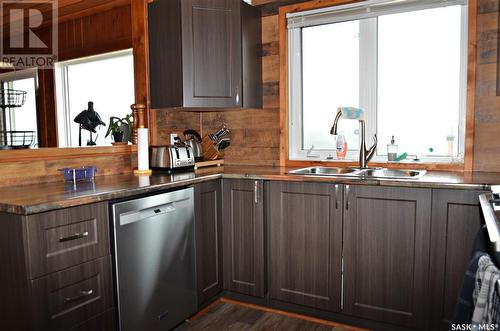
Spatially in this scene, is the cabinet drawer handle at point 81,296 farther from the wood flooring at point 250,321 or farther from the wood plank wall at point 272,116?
the wood plank wall at point 272,116

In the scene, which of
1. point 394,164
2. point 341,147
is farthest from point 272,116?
point 394,164

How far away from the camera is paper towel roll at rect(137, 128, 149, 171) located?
2643 millimetres

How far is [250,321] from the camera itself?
2461 mm

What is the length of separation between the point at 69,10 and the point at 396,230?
2664 millimetres

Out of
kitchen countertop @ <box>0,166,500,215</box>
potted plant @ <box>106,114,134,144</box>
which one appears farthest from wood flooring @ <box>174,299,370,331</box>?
potted plant @ <box>106,114,134,144</box>

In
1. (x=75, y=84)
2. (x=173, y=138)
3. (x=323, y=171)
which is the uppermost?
(x=75, y=84)

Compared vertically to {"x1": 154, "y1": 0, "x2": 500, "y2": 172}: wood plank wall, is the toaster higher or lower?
lower

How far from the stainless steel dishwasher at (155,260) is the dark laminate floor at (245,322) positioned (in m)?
0.13

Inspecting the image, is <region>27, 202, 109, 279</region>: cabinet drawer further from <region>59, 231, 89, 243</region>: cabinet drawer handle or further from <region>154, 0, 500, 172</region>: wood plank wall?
<region>154, 0, 500, 172</region>: wood plank wall

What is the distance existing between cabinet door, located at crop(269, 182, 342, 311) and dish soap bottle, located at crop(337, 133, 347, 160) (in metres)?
0.61

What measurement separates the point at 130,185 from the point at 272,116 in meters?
1.39

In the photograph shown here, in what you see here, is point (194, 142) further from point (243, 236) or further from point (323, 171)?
point (323, 171)

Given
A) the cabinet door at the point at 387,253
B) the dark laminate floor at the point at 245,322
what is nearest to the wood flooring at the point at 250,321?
the dark laminate floor at the point at 245,322

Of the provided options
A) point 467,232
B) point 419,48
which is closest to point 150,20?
point 419,48
